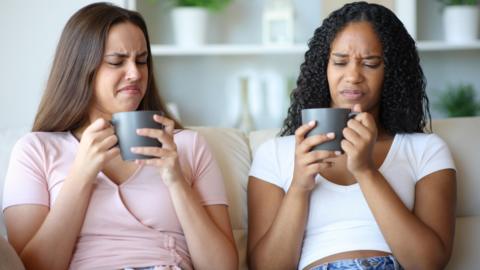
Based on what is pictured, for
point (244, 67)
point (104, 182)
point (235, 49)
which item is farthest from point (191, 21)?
point (104, 182)

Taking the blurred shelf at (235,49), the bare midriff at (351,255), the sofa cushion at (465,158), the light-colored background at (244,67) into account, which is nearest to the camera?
the bare midriff at (351,255)

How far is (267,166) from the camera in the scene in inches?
72.8

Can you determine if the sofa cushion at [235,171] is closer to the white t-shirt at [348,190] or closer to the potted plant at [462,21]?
the white t-shirt at [348,190]

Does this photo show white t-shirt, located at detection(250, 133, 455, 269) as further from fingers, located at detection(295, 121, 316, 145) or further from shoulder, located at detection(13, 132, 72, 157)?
shoulder, located at detection(13, 132, 72, 157)

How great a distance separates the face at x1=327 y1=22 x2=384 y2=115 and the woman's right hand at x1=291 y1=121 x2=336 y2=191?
0.25 meters

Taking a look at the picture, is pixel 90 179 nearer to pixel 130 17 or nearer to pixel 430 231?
pixel 130 17

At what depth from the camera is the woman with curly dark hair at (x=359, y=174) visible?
166 centimetres

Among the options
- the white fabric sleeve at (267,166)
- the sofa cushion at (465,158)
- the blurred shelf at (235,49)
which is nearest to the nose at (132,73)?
the white fabric sleeve at (267,166)

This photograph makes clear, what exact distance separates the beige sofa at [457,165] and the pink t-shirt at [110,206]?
0.25 meters

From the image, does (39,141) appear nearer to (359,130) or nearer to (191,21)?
(359,130)

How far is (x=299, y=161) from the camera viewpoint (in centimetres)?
159

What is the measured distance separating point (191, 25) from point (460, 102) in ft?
4.02

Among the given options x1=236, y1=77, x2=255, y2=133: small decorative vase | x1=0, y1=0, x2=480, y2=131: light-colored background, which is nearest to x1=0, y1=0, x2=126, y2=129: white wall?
x1=0, y1=0, x2=480, y2=131: light-colored background

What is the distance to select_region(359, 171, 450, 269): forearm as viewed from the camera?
1657mm
